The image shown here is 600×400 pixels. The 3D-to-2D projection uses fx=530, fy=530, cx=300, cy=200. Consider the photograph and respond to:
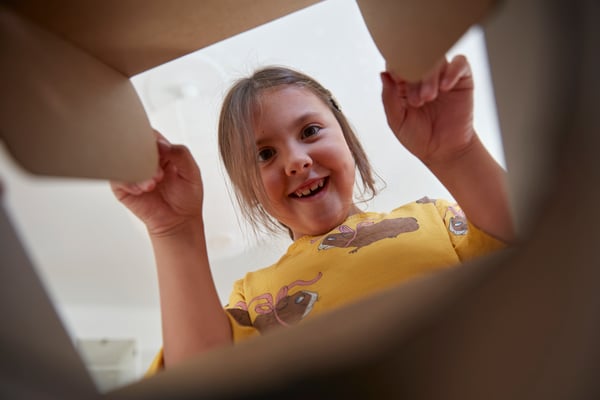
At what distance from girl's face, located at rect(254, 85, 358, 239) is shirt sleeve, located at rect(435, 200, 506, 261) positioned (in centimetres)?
12

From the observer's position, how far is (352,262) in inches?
20.4

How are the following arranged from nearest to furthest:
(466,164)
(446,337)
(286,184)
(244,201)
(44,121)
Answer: (446,337) → (44,121) → (466,164) → (286,184) → (244,201)

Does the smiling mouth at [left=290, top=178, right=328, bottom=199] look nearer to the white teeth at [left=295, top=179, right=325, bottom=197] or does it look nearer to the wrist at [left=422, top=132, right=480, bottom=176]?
the white teeth at [left=295, top=179, right=325, bottom=197]

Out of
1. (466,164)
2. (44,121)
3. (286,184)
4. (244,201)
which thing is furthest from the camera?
(244,201)

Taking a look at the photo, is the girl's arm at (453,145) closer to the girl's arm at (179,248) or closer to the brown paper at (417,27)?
the brown paper at (417,27)

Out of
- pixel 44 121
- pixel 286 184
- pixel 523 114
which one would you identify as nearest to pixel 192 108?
pixel 286 184

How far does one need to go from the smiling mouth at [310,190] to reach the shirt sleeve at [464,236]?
5.6 inches

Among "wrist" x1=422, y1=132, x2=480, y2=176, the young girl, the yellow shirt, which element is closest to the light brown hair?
the young girl

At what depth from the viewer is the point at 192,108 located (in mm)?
834

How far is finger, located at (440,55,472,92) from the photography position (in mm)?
406

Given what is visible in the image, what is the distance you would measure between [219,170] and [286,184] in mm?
243

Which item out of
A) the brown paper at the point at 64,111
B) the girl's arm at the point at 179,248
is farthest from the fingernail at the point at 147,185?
the brown paper at the point at 64,111

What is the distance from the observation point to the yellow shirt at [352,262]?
19.1 inches

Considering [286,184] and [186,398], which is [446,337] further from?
[286,184]
